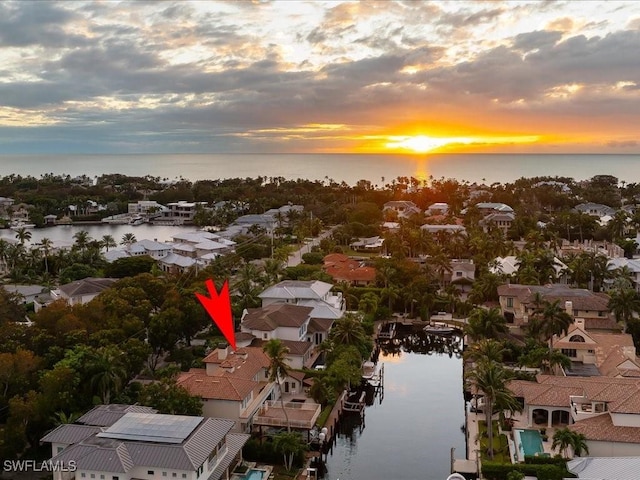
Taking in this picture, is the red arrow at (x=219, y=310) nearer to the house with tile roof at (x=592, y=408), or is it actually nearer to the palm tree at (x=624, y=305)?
the house with tile roof at (x=592, y=408)

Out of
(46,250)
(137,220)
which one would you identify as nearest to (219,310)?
(46,250)

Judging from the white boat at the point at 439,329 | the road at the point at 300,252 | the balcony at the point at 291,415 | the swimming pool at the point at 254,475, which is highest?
the road at the point at 300,252

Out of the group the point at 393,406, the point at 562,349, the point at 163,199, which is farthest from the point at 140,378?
the point at 163,199

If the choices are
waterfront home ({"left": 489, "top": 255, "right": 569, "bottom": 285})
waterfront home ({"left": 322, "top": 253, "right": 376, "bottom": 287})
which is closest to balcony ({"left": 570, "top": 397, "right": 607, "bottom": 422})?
waterfront home ({"left": 489, "top": 255, "right": 569, "bottom": 285})

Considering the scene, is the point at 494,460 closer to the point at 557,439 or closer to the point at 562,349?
the point at 557,439

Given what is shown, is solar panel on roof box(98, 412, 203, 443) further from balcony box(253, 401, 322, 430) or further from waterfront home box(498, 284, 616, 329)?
waterfront home box(498, 284, 616, 329)

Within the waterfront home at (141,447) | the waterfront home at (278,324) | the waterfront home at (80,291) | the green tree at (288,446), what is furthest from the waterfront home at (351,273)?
the waterfront home at (141,447)
